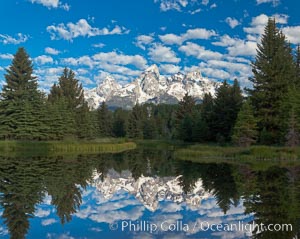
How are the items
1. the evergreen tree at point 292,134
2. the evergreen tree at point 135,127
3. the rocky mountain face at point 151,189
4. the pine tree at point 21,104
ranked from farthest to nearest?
the evergreen tree at point 135,127 → the pine tree at point 21,104 → the evergreen tree at point 292,134 → the rocky mountain face at point 151,189

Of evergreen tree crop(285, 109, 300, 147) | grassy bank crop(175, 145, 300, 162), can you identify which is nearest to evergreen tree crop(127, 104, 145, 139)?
grassy bank crop(175, 145, 300, 162)

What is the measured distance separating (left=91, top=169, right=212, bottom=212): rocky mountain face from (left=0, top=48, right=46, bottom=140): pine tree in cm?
3359

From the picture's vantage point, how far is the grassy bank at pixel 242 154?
3139 centimetres

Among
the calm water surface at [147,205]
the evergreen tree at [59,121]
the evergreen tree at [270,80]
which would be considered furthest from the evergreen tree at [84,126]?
the calm water surface at [147,205]

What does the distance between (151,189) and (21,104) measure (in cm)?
4362

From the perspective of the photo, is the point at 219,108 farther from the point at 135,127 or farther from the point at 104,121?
the point at 104,121

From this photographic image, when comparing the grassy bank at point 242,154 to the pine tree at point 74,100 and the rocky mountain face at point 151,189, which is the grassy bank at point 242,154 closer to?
the rocky mountain face at point 151,189

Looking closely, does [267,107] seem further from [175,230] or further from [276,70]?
[175,230]

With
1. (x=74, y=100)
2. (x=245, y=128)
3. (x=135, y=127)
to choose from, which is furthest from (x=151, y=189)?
(x=135, y=127)

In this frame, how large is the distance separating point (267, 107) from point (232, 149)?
34.9ft

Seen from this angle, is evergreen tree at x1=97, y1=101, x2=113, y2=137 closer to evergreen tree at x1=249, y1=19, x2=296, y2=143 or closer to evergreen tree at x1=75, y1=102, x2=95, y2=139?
evergreen tree at x1=75, y1=102, x2=95, y2=139

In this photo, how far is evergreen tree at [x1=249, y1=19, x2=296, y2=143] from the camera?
42.5 m

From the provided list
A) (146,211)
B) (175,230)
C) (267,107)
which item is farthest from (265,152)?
(175,230)

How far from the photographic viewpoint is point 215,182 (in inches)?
806
